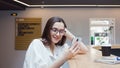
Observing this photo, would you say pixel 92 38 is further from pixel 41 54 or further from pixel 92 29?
pixel 41 54

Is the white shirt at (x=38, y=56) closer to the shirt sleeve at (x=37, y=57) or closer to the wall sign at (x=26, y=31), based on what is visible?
the shirt sleeve at (x=37, y=57)

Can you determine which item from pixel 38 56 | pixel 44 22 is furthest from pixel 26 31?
pixel 38 56

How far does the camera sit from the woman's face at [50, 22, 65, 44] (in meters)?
1.40

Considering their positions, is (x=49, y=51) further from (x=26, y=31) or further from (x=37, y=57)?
(x=26, y=31)

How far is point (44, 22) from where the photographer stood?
8305 millimetres

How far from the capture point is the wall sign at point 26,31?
27.2ft

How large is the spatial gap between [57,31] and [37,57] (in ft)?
0.70

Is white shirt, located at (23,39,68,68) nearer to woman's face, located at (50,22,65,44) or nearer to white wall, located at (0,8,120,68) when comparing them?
woman's face, located at (50,22,65,44)

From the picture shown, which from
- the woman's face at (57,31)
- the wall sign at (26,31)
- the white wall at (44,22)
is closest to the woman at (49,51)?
the woman's face at (57,31)

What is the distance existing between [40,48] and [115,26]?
7114 mm

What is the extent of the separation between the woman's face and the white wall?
22.2 ft

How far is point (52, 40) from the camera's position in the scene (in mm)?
1454

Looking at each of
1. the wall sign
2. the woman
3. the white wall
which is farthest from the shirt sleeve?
the wall sign

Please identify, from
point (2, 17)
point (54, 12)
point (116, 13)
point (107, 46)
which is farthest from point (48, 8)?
point (107, 46)
